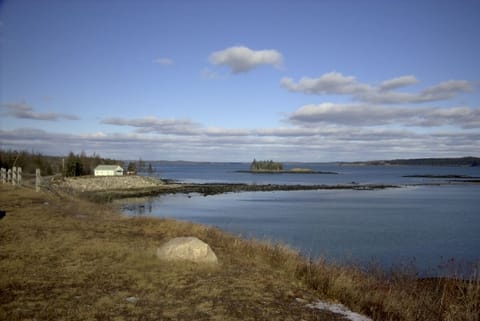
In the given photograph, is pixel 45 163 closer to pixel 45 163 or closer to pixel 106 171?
pixel 45 163

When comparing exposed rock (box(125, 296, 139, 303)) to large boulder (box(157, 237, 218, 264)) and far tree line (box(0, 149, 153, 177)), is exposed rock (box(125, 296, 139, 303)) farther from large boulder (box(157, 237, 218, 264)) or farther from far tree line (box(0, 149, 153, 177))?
far tree line (box(0, 149, 153, 177))

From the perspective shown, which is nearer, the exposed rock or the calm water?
the exposed rock

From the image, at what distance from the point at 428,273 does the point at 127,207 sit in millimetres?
33038

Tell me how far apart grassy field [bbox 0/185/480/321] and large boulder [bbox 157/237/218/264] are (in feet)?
1.03

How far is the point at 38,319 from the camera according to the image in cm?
614

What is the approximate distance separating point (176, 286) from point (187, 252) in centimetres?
185

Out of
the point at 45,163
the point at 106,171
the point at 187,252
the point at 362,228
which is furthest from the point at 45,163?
the point at 187,252

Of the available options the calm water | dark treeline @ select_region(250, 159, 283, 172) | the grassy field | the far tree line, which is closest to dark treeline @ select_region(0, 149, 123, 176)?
the far tree line

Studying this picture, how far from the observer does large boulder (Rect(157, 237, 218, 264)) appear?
32.8 feet

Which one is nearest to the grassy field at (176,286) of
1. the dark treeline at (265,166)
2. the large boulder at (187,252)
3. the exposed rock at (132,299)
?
the exposed rock at (132,299)

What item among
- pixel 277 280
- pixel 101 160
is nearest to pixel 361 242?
pixel 277 280

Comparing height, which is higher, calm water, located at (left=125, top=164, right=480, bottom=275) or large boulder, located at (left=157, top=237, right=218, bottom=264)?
large boulder, located at (left=157, top=237, right=218, bottom=264)

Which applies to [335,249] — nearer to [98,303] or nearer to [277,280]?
[277,280]

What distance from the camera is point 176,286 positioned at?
820 centimetres
